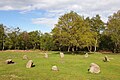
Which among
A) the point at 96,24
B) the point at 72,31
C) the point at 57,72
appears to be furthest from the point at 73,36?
the point at 57,72

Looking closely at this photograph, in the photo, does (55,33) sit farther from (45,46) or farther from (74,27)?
(45,46)

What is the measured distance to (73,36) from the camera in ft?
245

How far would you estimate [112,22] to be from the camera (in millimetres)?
90125

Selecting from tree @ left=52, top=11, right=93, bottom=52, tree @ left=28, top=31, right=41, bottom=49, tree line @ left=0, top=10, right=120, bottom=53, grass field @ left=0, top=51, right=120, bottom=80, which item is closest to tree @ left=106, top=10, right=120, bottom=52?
tree line @ left=0, top=10, right=120, bottom=53

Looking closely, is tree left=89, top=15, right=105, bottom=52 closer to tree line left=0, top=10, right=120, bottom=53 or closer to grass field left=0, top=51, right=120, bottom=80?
tree line left=0, top=10, right=120, bottom=53

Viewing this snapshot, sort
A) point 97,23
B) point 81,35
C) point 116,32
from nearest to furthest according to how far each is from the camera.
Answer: point 81,35
point 116,32
point 97,23

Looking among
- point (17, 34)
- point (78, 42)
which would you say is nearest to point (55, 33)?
point (78, 42)

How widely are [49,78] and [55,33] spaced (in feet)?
172

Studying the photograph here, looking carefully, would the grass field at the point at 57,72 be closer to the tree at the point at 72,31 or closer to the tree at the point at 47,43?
Result: the tree at the point at 72,31

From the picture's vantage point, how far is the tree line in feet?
248

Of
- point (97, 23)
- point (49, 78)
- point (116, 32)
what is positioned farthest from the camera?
point (97, 23)

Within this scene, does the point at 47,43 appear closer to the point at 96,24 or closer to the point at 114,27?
the point at 96,24

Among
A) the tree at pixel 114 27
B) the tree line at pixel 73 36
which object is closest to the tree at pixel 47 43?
the tree line at pixel 73 36

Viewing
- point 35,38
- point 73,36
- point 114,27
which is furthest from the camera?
point 35,38
